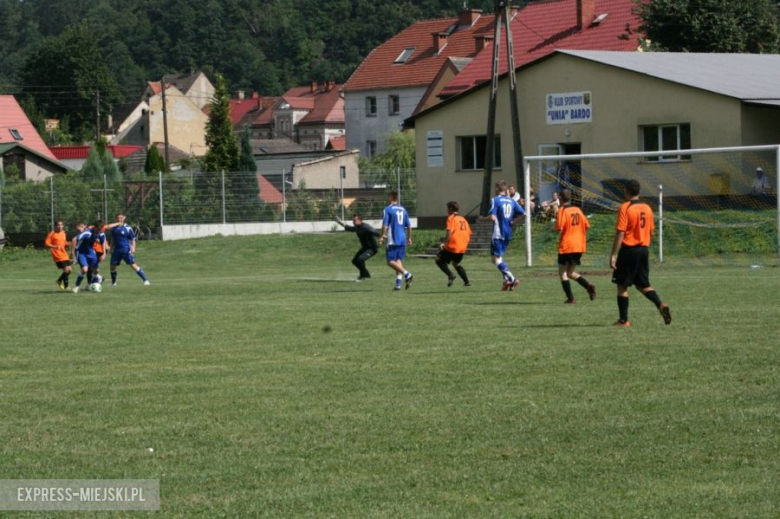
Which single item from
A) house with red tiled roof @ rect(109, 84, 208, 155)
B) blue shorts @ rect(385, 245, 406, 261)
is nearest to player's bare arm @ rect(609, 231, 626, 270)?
blue shorts @ rect(385, 245, 406, 261)

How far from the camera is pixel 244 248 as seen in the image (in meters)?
43.6

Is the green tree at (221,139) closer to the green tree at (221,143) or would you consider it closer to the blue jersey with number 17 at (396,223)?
the green tree at (221,143)

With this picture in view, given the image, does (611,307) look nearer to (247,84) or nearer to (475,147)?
(475,147)

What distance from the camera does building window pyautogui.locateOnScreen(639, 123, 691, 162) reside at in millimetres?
40003

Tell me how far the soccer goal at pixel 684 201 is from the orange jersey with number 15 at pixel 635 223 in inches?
511

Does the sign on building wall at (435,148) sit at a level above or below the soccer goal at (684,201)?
above

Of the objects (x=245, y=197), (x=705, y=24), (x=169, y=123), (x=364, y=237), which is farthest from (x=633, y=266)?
(x=169, y=123)

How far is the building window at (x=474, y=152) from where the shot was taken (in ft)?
154

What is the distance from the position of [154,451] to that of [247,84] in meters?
178

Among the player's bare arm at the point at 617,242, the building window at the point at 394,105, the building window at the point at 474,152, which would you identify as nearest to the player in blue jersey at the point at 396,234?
the player's bare arm at the point at 617,242

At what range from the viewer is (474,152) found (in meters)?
47.5

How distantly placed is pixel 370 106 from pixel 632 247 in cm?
7835

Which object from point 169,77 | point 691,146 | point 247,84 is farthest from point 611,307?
point 247,84

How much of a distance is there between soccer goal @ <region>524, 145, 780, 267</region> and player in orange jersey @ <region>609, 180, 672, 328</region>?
506 inches
